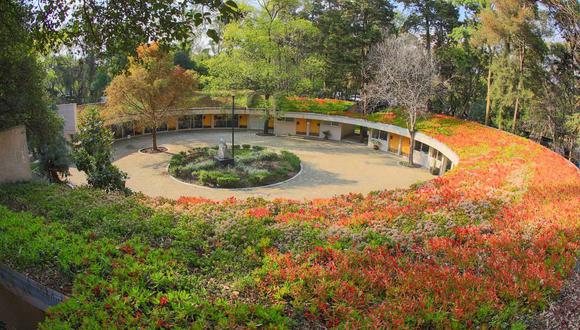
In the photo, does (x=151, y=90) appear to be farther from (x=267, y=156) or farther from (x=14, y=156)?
(x=14, y=156)

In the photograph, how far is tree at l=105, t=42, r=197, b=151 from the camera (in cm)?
2716

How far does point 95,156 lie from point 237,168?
1004cm

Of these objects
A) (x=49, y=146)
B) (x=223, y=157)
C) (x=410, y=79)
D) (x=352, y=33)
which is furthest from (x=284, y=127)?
(x=49, y=146)

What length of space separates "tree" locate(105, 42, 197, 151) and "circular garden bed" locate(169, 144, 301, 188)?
13.8ft

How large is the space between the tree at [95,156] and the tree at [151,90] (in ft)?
37.4

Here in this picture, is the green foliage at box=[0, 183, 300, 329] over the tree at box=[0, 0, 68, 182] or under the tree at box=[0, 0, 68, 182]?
under

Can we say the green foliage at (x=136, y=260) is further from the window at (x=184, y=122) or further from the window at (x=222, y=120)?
the window at (x=222, y=120)

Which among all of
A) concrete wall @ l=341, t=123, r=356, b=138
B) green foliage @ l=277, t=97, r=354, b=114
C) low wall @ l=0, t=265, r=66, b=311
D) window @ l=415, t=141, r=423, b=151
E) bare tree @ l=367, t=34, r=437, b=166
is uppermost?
bare tree @ l=367, t=34, r=437, b=166

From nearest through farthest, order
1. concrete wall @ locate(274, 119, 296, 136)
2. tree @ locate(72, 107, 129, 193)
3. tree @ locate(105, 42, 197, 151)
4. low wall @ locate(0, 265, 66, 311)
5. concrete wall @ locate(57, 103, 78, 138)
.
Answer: low wall @ locate(0, 265, 66, 311)
tree @ locate(72, 107, 129, 193)
concrete wall @ locate(57, 103, 78, 138)
tree @ locate(105, 42, 197, 151)
concrete wall @ locate(274, 119, 296, 136)

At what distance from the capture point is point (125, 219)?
29.8 feet

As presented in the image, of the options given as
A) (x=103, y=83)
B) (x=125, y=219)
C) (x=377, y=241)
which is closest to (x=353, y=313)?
(x=377, y=241)

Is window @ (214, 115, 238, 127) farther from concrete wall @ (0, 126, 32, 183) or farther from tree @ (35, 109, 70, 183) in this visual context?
concrete wall @ (0, 126, 32, 183)

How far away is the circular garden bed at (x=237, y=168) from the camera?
22359 mm

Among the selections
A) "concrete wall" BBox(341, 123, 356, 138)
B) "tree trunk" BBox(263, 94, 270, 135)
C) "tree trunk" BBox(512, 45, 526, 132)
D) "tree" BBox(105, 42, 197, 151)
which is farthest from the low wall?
"concrete wall" BBox(341, 123, 356, 138)
